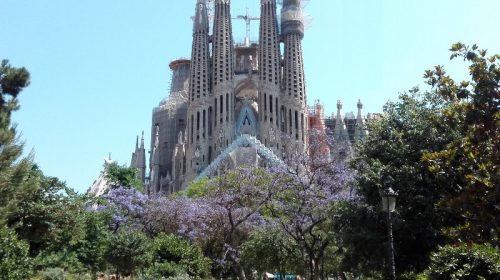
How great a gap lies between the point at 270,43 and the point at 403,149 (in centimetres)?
5676

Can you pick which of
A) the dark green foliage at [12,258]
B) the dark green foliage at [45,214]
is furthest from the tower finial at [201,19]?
the dark green foliage at [12,258]

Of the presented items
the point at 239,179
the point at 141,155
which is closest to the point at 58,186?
the point at 239,179

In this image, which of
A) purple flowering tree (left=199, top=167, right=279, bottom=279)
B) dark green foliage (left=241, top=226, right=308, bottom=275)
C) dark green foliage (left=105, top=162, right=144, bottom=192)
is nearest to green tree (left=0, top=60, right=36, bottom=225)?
purple flowering tree (left=199, top=167, right=279, bottom=279)

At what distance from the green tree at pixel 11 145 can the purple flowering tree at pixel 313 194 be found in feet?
A: 33.8

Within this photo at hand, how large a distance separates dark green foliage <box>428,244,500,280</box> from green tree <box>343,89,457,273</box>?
5.06 metres

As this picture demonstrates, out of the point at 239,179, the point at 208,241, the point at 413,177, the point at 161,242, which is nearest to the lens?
the point at 413,177

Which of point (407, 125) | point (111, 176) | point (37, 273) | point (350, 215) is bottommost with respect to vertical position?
point (37, 273)

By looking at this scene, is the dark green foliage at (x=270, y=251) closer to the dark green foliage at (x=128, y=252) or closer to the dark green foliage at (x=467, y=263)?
the dark green foliage at (x=128, y=252)

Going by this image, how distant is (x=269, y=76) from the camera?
235 ft

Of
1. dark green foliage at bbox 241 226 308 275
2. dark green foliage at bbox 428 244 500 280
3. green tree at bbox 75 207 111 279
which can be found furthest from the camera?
dark green foliage at bbox 241 226 308 275

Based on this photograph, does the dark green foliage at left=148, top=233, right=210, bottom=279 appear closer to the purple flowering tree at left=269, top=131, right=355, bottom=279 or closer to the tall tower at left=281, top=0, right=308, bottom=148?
the purple flowering tree at left=269, top=131, right=355, bottom=279

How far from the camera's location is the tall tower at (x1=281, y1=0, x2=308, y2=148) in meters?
71.4

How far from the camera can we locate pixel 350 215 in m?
17.9

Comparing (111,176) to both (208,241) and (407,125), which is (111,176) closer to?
(208,241)
